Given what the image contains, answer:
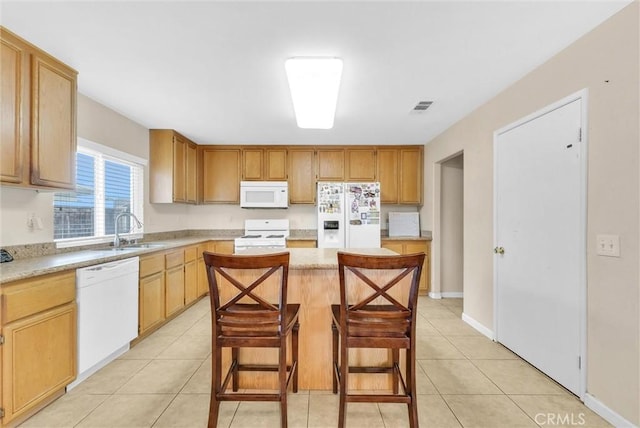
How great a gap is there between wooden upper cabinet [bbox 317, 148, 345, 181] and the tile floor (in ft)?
9.54

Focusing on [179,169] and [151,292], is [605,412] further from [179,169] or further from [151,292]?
[179,169]

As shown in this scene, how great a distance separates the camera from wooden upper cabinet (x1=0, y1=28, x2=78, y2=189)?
1849 mm

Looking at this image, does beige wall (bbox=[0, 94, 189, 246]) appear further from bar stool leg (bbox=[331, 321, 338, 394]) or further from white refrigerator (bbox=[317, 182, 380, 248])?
bar stool leg (bbox=[331, 321, 338, 394])

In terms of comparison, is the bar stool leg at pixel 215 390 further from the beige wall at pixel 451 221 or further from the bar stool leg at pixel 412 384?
the beige wall at pixel 451 221

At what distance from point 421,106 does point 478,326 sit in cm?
242

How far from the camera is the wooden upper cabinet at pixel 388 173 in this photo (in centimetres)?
476

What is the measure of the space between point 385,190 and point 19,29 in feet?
13.9

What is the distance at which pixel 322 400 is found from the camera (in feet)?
6.31

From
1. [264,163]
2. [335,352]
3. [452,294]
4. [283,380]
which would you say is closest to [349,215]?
[264,163]

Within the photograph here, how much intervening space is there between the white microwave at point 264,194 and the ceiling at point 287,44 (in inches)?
67.7

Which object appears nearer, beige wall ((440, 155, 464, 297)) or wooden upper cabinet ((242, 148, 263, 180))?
beige wall ((440, 155, 464, 297))

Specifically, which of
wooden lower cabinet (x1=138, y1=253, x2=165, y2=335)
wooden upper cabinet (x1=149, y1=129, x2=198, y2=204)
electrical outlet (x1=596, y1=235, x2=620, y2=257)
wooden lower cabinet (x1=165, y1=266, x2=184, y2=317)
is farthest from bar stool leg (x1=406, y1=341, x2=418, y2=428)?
wooden upper cabinet (x1=149, y1=129, x2=198, y2=204)

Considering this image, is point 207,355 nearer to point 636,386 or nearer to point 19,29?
point 19,29

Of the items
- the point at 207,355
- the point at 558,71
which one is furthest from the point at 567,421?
the point at 207,355
